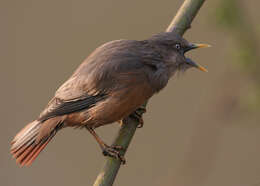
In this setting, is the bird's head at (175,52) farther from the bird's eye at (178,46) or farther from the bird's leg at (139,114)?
the bird's leg at (139,114)

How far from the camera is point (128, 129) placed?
3053mm

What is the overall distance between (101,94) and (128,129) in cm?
51

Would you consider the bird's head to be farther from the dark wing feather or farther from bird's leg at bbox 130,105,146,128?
the dark wing feather

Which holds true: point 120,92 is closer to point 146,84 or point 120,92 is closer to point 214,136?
point 146,84

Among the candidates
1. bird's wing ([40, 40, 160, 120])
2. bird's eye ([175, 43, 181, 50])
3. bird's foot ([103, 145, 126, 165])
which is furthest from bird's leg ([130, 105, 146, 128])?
bird's eye ([175, 43, 181, 50])

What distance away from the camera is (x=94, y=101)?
135 inches

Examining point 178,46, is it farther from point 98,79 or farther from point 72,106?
point 72,106

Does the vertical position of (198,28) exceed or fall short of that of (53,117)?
it exceeds it

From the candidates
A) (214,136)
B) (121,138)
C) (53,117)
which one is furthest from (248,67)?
(53,117)

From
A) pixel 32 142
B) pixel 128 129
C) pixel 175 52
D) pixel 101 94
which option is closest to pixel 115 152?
pixel 128 129

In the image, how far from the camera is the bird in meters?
3.34

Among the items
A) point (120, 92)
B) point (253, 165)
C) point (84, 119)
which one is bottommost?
point (253, 165)

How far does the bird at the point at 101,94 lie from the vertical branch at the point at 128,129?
0.15 meters

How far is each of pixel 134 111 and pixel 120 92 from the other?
22cm
